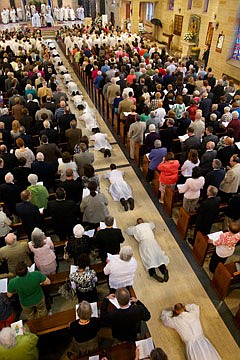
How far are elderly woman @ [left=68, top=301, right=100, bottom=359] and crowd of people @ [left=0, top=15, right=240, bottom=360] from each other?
A: 0.03ft

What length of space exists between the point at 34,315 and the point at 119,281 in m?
1.26

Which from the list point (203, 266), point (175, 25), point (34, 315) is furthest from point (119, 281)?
point (175, 25)

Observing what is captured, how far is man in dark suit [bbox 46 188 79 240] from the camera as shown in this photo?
4.57 meters

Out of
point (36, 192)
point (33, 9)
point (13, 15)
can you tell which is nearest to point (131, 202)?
point (36, 192)

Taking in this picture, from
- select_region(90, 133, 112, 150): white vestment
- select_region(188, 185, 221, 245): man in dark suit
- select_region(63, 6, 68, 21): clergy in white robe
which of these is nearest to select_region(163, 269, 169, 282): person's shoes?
select_region(188, 185, 221, 245): man in dark suit

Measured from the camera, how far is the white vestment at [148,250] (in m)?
4.97

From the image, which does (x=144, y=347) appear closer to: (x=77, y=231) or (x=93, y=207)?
(x=77, y=231)

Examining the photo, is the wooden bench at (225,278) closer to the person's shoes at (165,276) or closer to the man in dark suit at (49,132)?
the person's shoes at (165,276)

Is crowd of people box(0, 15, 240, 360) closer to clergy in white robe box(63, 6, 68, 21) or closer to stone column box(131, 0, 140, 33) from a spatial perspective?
stone column box(131, 0, 140, 33)

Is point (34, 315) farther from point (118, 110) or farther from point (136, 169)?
point (118, 110)

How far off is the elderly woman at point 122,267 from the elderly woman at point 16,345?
1205 mm

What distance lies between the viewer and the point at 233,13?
1284 centimetres

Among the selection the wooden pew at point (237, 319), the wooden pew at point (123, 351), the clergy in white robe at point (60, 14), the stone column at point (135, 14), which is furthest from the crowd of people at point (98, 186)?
the clergy in white robe at point (60, 14)

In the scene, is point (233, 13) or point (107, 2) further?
point (107, 2)
